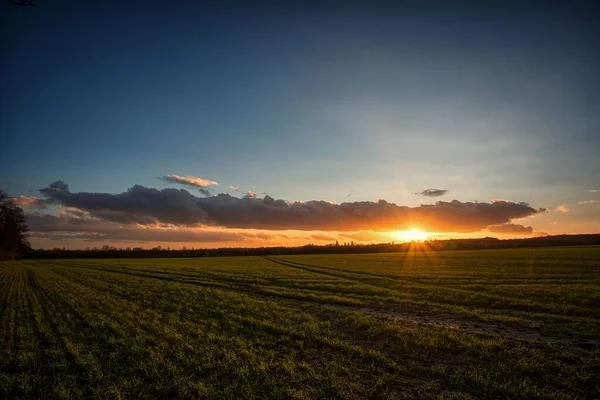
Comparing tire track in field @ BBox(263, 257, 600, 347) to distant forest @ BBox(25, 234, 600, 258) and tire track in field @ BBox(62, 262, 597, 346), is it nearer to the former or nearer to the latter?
tire track in field @ BBox(62, 262, 597, 346)

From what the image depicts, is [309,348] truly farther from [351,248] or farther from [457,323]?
[351,248]

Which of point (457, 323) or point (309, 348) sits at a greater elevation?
point (309, 348)

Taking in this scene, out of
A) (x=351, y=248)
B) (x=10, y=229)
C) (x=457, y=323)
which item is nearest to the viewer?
(x=457, y=323)

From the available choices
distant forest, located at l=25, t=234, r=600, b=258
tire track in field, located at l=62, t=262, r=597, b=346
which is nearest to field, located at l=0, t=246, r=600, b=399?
tire track in field, located at l=62, t=262, r=597, b=346

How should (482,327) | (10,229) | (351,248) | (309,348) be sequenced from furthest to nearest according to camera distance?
(351,248) → (10,229) → (482,327) → (309,348)

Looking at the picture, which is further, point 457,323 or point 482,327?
point 457,323

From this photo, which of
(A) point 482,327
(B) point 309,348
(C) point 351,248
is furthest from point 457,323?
(C) point 351,248

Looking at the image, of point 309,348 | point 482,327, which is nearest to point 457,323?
point 482,327

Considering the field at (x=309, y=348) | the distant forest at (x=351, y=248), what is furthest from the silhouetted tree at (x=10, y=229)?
the field at (x=309, y=348)

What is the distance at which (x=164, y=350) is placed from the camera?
11094mm

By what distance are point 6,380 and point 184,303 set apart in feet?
39.1

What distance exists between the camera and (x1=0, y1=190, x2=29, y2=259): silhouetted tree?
111 metres

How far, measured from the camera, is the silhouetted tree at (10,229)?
11081cm

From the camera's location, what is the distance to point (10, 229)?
116688 millimetres
